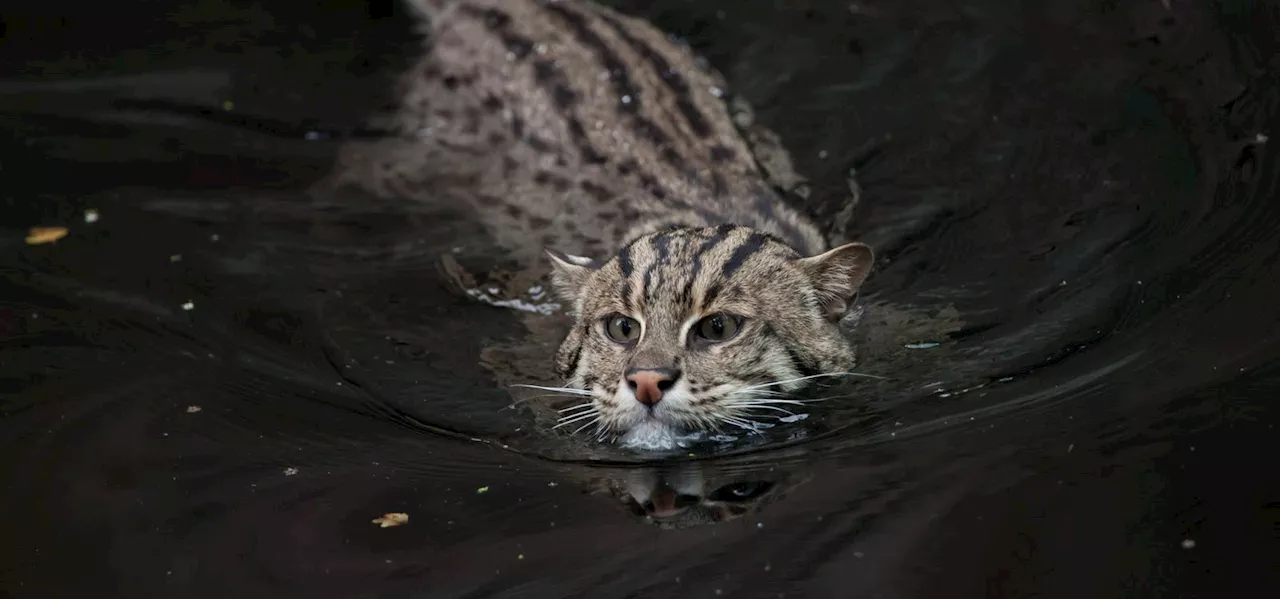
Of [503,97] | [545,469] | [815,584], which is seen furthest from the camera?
[503,97]

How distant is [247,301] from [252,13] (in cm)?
405

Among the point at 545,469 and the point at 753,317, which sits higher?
the point at 753,317

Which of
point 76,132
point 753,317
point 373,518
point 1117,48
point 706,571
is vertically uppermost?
point 1117,48

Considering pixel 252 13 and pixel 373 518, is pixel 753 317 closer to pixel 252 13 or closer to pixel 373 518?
pixel 373 518

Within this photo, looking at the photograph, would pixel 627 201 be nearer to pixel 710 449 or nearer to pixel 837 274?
pixel 837 274

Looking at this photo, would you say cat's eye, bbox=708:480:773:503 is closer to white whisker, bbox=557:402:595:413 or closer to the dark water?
the dark water

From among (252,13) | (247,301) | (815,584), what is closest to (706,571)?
(815,584)

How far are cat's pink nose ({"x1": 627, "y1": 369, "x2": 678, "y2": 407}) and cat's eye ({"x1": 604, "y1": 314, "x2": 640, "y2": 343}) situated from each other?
48cm

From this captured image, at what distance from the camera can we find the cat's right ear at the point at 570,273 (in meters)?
7.28

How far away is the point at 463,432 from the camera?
6770 mm

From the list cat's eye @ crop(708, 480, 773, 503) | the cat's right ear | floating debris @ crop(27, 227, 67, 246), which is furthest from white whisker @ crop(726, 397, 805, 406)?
floating debris @ crop(27, 227, 67, 246)

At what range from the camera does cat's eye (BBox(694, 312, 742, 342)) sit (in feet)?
21.7

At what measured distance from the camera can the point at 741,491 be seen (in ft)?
19.5

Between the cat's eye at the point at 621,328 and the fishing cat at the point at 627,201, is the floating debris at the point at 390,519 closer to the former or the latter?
the fishing cat at the point at 627,201
